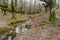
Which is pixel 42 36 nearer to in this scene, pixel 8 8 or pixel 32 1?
pixel 8 8

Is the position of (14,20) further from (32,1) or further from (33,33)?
(32,1)

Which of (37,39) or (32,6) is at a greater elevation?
(32,6)

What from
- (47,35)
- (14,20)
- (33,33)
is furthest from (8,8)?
(47,35)

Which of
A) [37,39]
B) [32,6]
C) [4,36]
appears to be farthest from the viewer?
[32,6]

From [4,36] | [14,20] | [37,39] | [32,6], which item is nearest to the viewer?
[37,39]

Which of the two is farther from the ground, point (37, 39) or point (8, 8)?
point (8, 8)

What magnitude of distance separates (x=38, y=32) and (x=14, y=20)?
9325 mm

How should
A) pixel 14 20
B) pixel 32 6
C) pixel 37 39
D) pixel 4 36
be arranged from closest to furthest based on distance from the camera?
pixel 37 39 < pixel 4 36 < pixel 14 20 < pixel 32 6

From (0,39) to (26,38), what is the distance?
7.36ft

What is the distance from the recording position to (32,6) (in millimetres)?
36781

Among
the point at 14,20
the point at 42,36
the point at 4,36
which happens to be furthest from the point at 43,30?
the point at 14,20

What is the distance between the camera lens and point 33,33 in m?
17.3

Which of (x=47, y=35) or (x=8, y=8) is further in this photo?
(x=8, y=8)

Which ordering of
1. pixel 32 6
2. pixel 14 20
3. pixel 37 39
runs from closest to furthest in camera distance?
pixel 37 39 → pixel 14 20 → pixel 32 6
